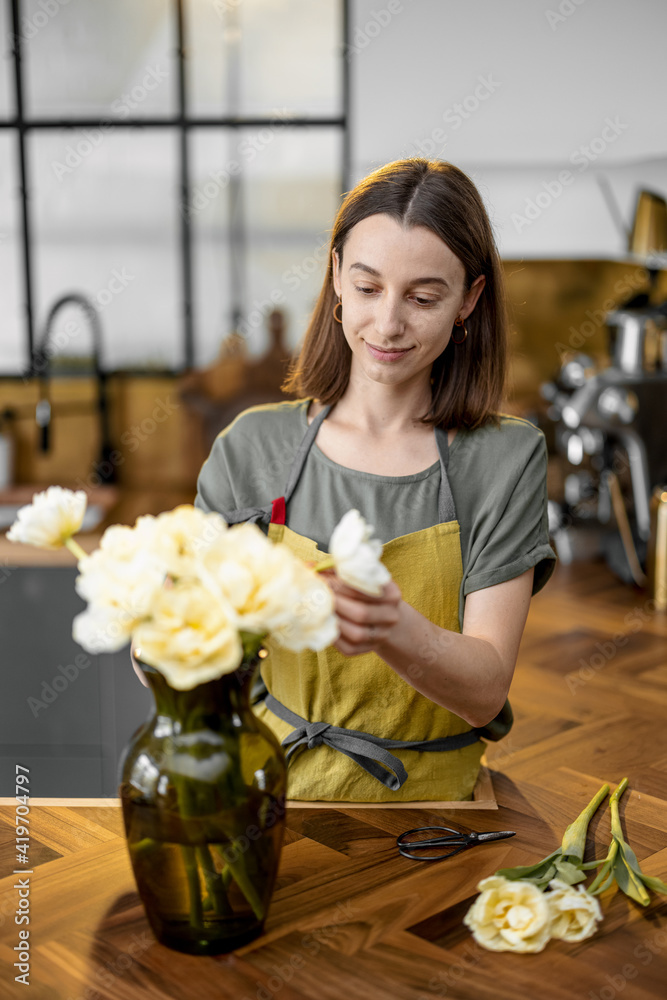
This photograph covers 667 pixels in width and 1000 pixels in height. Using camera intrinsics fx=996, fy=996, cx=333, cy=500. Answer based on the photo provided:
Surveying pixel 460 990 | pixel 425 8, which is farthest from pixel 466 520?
pixel 425 8

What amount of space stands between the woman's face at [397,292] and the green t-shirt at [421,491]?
166 millimetres

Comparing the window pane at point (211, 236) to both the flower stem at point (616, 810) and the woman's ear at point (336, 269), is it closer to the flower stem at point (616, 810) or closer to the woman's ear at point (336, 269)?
the woman's ear at point (336, 269)

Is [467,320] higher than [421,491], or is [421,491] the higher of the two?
[467,320]

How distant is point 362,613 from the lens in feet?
2.56

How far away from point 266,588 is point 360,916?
0.39 metres

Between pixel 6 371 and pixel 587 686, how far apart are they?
11.6 ft

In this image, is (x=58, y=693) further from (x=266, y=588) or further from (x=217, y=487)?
(x=266, y=588)

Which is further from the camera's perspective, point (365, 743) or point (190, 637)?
point (365, 743)

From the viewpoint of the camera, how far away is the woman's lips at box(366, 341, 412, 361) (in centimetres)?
112

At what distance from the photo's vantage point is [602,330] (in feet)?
12.7

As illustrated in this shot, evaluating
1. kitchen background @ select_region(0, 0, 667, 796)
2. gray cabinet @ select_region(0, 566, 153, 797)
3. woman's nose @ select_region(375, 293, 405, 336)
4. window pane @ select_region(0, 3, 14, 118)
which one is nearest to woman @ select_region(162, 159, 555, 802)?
woman's nose @ select_region(375, 293, 405, 336)

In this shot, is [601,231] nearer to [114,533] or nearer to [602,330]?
[602,330]

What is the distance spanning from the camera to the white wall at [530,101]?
3545mm

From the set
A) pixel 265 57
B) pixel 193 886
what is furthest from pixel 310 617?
pixel 265 57
